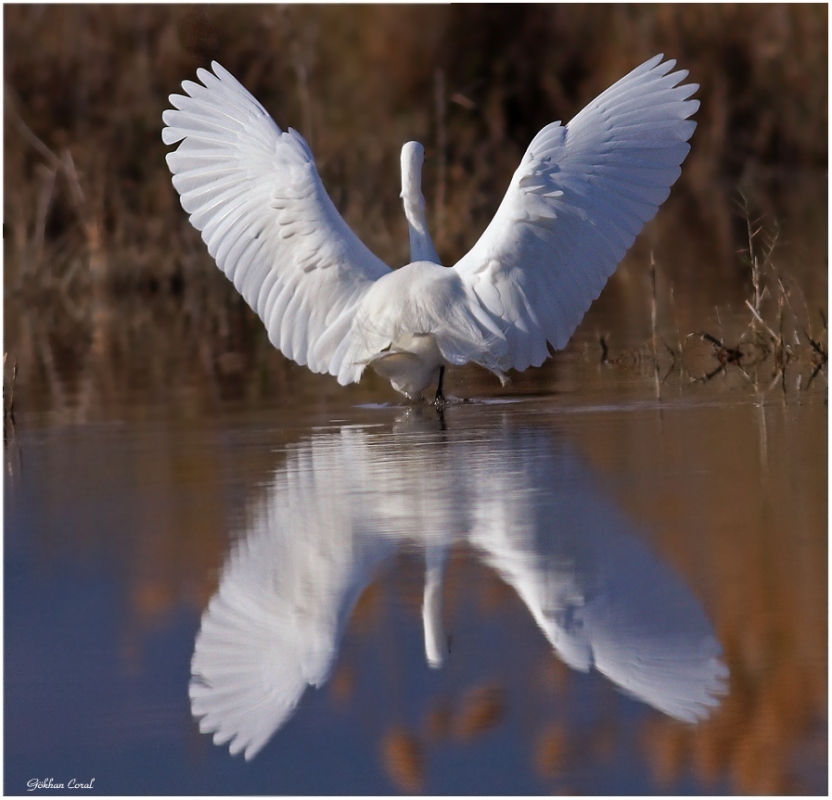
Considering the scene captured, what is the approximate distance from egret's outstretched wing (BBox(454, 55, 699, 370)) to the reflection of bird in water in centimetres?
80

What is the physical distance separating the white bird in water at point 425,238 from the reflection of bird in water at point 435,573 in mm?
717

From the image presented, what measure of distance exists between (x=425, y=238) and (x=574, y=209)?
986 millimetres

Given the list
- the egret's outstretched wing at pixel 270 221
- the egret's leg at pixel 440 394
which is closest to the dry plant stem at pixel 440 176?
the egret's outstretched wing at pixel 270 221

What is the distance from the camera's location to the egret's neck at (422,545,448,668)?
414 centimetres

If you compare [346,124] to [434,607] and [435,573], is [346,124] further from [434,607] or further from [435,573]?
[434,607]

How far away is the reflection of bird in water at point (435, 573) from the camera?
158 inches

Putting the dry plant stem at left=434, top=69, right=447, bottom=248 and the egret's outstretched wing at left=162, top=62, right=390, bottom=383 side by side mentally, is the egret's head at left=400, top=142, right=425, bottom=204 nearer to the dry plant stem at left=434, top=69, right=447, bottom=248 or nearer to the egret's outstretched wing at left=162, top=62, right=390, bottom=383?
the egret's outstretched wing at left=162, top=62, right=390, bottom=383

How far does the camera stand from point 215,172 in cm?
789

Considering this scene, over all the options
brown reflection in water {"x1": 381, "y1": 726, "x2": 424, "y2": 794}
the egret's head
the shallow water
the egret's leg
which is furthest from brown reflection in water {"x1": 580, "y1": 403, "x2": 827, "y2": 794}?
the egret's head

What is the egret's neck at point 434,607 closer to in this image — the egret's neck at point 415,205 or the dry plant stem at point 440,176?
the egret's neck at point 415,205

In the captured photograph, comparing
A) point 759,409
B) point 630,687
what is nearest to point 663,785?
point 630,687

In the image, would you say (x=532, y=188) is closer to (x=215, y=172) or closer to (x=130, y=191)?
(x=215, y=172)

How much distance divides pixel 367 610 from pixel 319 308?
3.15 metres

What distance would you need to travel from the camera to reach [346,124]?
1789 cm
